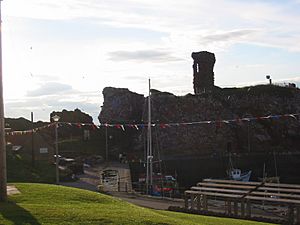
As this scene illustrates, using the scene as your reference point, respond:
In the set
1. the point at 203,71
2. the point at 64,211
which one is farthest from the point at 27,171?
the point at 203,71

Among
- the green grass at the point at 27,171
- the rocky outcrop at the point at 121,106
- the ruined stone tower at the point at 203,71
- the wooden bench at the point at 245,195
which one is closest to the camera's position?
the wooden bench at the point at 245,195

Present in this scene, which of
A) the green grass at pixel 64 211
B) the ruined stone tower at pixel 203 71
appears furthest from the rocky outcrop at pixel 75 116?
the green grass at pixel 64 211

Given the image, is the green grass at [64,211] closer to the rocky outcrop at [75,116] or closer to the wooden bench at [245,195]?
the wooden bench at [245,195]

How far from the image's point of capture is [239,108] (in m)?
92.9

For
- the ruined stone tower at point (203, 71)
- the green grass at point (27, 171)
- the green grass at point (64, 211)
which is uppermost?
the ruined stone tower at point (203, 71)

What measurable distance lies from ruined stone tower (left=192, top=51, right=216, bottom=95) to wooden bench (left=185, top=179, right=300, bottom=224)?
251 feet

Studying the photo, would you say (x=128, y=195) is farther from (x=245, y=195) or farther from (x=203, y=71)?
(x=203, y=71)

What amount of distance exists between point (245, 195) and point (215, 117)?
7167 centimetres

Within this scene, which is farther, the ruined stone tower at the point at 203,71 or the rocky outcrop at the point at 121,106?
the ruined stone tower at the point at 203,71

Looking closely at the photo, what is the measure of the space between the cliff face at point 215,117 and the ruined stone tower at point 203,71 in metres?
3.87

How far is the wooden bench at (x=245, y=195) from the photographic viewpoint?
17516 millimetres

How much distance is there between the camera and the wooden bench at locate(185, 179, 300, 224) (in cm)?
1752

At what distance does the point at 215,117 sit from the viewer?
90.5m

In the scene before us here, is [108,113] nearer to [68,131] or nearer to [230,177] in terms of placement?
[68,131]
